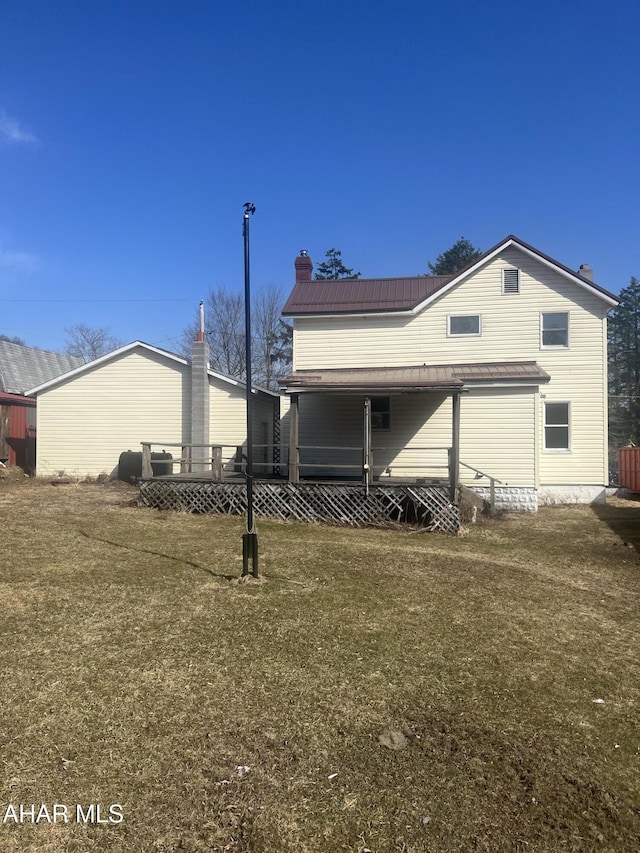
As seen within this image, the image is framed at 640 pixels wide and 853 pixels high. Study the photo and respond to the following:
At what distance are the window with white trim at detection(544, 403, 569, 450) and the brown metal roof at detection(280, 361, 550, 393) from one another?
141cm

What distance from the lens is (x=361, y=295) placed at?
671 inches

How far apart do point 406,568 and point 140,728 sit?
4892 millimetres

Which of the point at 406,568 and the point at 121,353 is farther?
the point at 121,353

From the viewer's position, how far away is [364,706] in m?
3.71

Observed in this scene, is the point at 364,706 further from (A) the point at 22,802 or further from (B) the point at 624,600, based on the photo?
(B) the point at 624,600

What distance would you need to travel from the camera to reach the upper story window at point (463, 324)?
1575 centimetres

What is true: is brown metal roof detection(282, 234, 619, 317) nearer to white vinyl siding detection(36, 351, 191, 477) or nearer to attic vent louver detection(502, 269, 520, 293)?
attic vent louver detection(502, 269, 520, 293)

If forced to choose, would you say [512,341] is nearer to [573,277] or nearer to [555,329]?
[555,329]

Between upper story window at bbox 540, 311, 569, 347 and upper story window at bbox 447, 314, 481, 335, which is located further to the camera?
upper story window at bbox 447, 314, 481, 335

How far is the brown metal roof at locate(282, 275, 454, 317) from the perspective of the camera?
53.1 ft

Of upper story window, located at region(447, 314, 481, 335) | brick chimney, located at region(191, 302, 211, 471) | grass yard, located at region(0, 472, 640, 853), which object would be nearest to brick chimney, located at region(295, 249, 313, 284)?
brick chimney, located at region(191, 302, 211, 471)

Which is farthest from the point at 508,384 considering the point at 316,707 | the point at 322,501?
the point at 316,707

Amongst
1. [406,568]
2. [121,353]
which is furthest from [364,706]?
[121,353]

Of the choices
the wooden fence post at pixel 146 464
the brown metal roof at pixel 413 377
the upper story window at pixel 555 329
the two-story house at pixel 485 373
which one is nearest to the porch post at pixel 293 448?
the brown metal roof at pixel 413 377
